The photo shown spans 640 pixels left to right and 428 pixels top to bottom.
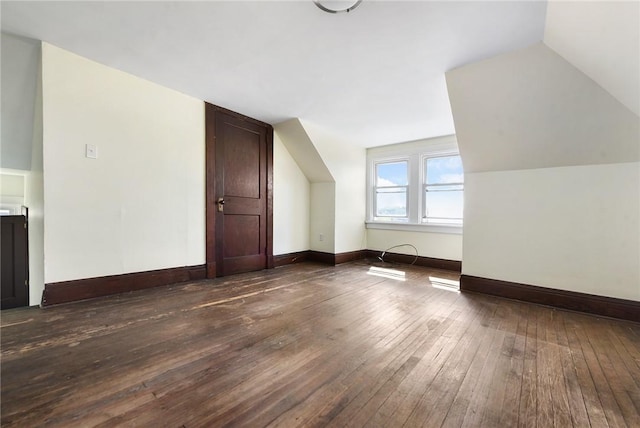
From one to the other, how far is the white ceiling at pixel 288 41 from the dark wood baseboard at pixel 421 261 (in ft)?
8.16

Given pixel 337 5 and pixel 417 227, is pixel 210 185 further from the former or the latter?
pixel 417 227

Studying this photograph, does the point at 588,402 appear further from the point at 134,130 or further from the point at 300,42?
the point at 134,130

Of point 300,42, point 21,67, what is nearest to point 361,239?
point 300,42

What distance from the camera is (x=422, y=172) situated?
4.51 metres

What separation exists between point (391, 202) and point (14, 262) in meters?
5.03

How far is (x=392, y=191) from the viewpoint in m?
4.91

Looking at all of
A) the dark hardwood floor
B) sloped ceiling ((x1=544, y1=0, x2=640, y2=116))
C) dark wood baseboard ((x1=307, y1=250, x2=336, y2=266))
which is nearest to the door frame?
the dark hardwood floor

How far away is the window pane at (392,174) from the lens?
15.7ft

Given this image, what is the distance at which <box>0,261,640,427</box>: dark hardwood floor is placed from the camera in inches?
44.8

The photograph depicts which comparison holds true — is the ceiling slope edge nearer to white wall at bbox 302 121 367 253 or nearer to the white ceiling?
white wall at bbox 302 121 367 253

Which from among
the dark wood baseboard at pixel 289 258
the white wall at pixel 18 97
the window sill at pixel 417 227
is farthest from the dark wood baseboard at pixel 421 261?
the white wall at pixel 18 97

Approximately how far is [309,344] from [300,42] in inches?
88.7

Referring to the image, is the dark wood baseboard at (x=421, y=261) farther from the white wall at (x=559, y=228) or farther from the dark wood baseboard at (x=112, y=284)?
the dark wood baseboard at (x=112, y=284)

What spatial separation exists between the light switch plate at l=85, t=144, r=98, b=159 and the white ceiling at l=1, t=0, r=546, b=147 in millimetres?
794
